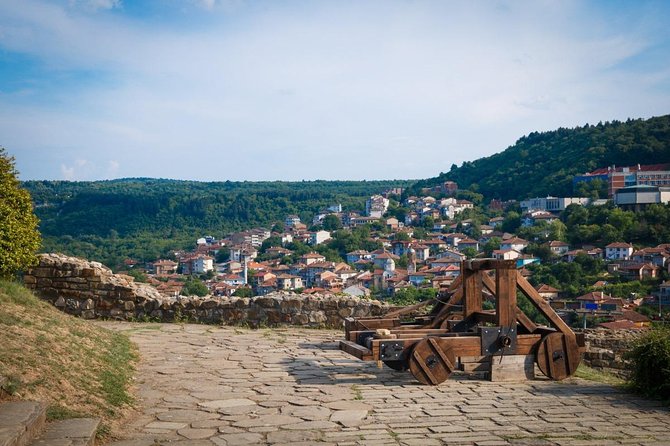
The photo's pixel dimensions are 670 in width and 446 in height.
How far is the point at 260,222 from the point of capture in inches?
3543

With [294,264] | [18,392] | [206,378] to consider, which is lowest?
[294,264]

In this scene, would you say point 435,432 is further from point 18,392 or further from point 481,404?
point 18,392

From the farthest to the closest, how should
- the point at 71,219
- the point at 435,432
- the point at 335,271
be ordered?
the point at 71,219 < the point at 335,271 < the point at 435,432

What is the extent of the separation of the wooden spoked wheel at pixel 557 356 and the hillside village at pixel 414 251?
8186 mm

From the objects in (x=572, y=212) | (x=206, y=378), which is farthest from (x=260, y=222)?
(x=206, y=378)

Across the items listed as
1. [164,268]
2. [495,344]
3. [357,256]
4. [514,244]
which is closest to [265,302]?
[495,344]

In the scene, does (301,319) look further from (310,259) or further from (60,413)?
(310,259)

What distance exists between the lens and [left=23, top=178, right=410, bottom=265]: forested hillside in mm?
49938

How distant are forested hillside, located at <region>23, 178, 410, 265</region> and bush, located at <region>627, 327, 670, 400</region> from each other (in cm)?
3112

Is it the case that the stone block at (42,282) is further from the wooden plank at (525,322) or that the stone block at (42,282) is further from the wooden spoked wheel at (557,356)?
the wooden spoked wheel at (557,356)

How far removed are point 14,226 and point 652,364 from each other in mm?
8504

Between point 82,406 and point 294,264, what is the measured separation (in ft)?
178

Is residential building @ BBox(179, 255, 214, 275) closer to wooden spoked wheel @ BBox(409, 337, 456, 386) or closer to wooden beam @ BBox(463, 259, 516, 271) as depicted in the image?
wooden beam @ BBox(463, 259, 516, 271)

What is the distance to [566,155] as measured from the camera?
7781 cm
